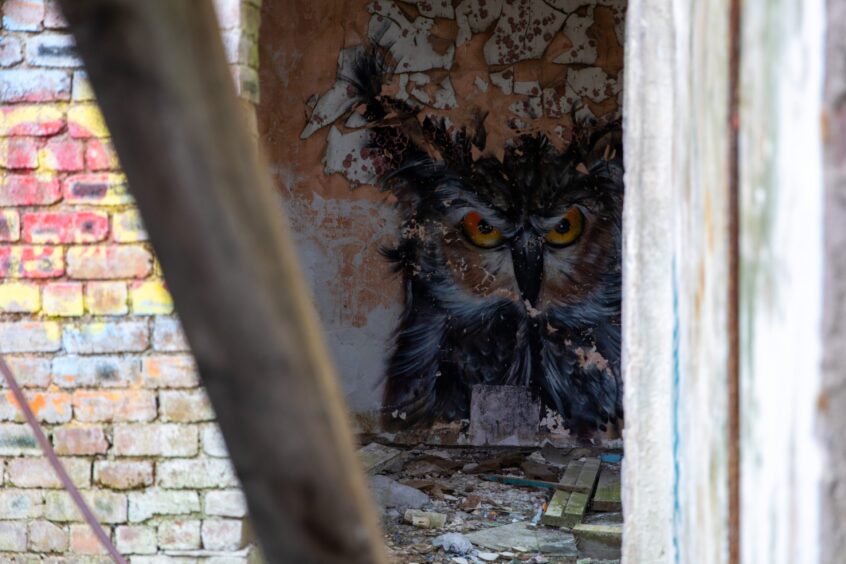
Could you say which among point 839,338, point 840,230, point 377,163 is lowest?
point 839,338

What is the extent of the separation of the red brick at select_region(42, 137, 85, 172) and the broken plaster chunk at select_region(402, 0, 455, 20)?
4009mm

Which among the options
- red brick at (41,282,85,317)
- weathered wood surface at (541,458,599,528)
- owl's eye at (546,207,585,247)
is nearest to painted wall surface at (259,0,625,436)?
owl's eye at (546,207,585,247)

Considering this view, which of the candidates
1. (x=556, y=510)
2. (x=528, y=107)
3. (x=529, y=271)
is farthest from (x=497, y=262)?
(x=556, y=510)

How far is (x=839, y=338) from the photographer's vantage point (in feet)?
3.44

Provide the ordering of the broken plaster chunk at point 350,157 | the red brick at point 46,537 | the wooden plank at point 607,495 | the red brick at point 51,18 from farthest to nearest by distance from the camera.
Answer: the broken plaster chunk at point 350,157 → the wooden plank at point 607,495 → the red brick at point 46,537 → the red brick at point 51,18

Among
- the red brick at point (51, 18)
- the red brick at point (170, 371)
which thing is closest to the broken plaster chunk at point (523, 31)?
the red brick at point (51, 18)

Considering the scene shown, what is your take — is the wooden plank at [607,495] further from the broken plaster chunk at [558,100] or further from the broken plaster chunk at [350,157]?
the broken plaster chunk at [350,157]

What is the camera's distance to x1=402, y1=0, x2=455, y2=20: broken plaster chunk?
661 centimetres

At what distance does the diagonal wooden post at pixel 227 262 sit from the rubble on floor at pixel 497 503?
13.1ft

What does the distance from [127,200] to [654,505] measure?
1.87 metres

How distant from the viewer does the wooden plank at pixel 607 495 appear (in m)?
5.31

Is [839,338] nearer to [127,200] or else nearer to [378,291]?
[127,200]

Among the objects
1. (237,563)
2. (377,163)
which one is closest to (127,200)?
(237,563)

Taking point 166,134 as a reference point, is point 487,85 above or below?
above
